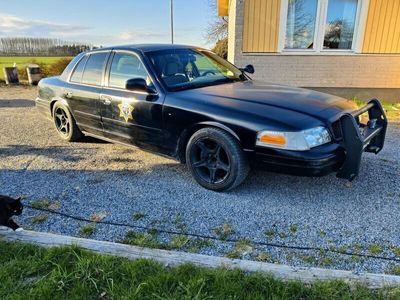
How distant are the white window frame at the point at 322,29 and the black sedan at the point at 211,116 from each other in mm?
4382

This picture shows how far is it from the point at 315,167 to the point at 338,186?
90cm

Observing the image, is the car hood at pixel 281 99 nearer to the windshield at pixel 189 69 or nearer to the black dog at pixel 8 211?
the windshield at pixel 189 69

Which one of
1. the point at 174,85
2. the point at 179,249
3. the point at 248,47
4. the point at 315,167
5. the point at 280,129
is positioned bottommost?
the point at 179,249

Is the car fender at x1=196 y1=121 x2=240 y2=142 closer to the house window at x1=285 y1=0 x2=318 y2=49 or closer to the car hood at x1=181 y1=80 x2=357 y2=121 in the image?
the car hood at x1=181 y1=80 x2=357 y2=121

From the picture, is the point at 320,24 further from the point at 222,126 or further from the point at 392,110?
the point at 222,126

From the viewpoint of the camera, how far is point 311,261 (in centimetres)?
251

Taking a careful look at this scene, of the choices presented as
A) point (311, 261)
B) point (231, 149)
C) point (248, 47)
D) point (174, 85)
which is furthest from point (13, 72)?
point (311, 261)

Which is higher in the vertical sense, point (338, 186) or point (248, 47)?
point (248, 47)

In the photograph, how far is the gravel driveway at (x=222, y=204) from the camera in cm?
271

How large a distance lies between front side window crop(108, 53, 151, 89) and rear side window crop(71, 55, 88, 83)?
2.53 ft

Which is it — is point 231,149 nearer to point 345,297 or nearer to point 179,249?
point 179,249

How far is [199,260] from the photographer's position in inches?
93.4

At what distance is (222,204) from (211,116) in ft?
3.10

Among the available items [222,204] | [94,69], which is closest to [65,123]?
[94,69]
